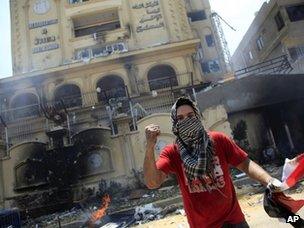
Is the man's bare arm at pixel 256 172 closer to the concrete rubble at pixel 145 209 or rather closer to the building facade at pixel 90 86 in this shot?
the concrete rubble at pixel 145 209

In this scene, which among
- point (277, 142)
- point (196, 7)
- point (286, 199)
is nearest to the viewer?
point (286, 199)

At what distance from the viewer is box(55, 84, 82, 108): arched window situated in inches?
1005

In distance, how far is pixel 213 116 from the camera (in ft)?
54.7

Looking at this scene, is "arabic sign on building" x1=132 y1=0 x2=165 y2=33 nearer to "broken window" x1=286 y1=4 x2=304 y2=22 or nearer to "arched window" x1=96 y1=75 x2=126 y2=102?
"arched window" x1=96 y1=75 x2=126 y2=102

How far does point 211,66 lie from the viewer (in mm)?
32938

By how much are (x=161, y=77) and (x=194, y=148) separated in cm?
2363

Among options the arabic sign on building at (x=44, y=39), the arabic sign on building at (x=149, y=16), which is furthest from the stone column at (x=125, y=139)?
the arabic sign on building at (x=44, y=39)

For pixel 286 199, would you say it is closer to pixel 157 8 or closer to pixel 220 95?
pixel 220 95

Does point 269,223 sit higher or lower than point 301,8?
lower

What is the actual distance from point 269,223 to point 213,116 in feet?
33.8

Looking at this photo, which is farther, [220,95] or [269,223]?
[220,95]

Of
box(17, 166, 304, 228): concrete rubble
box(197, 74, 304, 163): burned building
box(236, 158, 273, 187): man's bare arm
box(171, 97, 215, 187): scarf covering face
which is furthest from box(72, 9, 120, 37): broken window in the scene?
box(236, 158, 273, 187): man's bare arm

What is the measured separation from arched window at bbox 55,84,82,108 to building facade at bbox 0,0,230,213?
0.23 ft

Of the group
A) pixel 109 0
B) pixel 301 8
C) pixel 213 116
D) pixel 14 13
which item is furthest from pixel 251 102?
pixel 14 13
